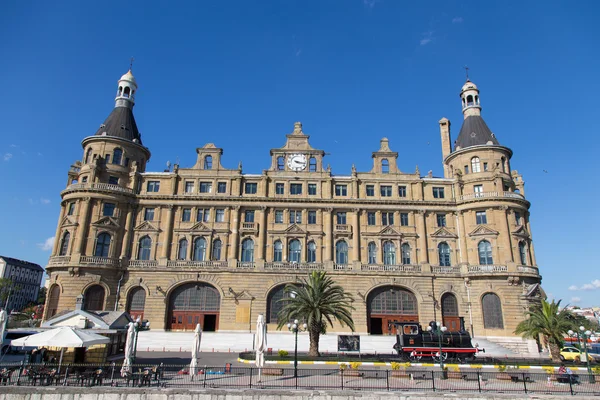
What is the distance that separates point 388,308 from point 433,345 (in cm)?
1360

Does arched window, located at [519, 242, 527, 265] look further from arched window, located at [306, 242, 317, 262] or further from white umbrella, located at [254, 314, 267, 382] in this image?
white umbrella, located at [254, 314, 267, 382]

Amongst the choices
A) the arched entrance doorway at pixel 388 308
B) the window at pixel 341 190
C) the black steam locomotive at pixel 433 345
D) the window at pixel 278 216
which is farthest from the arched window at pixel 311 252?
the black steam locomotive at pixel 433 345

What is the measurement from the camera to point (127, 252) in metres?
47.9

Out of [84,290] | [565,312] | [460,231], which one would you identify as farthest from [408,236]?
[84,290]

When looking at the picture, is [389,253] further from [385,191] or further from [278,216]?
[278,216]

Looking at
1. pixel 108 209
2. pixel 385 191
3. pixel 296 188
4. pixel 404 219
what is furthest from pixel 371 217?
pixel 108 209

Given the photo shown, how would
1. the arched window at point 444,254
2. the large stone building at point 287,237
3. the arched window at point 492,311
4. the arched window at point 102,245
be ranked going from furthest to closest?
the arched window at point 444,254, the arched window at point 102,245, the large stone building at point 287,237, the arched window at point 492,311

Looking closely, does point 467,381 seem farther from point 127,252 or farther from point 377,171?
point 127,252

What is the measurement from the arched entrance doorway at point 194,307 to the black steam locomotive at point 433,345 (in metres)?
22.2

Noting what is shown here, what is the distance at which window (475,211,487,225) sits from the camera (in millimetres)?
48594

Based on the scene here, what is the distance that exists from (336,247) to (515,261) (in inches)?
810

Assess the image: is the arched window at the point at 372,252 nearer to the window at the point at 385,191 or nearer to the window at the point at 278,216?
the window at the point at 385,191

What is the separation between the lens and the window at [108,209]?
4794 centimetres

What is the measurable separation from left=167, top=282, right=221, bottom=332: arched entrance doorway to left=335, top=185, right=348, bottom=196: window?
19.4 metres
